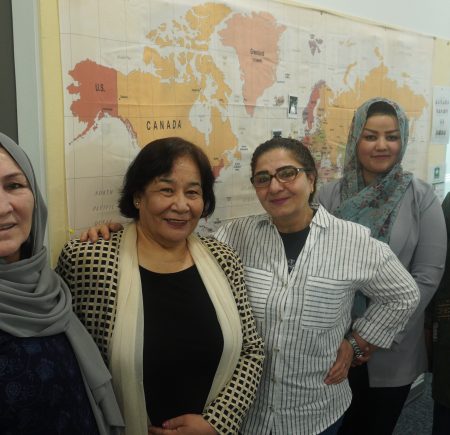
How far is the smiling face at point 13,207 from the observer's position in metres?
0.95

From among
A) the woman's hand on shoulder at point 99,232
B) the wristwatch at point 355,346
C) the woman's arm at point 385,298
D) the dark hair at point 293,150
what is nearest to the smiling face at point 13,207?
the woman's hand on shoulder at point 99,232

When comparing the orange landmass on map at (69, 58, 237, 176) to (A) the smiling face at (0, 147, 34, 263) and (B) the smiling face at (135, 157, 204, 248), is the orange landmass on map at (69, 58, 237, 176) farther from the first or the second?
(A) the smiling face at (0, 147, 34, 263)

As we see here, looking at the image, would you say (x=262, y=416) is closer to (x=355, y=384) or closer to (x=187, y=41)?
(x=355, y=384)

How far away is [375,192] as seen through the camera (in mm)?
1811

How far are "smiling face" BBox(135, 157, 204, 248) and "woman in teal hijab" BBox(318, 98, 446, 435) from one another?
78 cm

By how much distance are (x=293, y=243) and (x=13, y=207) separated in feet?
2.72

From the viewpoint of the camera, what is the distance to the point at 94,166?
4.76 feet

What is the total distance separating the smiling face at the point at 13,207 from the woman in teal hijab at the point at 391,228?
1.24 metres

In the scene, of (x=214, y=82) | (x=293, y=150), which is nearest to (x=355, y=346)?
(x=293, y=150)

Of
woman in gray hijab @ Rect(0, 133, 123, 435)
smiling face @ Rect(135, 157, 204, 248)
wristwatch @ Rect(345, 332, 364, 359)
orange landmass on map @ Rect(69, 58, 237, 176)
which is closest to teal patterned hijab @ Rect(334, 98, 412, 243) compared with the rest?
wristwatch @ Rect(345, 332, 364, 359)

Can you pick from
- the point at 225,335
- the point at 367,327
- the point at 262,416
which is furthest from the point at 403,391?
the point at 225,335

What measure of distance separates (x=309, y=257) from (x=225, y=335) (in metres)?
0.35

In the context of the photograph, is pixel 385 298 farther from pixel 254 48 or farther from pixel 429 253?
pixel 254 48

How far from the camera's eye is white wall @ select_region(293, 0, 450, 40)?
7.10 ft
